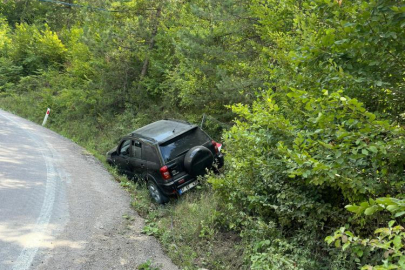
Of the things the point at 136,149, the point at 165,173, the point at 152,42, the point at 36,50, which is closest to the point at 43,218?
the point at 165,173

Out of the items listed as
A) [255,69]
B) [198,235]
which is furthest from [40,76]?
[198,235]

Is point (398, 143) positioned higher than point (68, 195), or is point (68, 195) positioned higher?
point (398, 143)

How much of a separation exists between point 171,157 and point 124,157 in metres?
2.29

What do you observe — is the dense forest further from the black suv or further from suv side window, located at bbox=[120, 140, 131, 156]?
suv side window, located at bbox=[120, 140, 131, 156]

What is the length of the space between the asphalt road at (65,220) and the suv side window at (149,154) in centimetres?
108

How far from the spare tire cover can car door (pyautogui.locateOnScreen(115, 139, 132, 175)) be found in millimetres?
2408

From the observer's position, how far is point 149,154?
29.5 feet

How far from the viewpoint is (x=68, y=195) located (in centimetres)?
777

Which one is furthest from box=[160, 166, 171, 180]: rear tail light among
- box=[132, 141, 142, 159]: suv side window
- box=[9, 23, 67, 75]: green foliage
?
box=[9, 23, 67, 75]: green foliage

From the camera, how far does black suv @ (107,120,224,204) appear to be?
332 inches

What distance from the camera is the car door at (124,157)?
1008 centimetres

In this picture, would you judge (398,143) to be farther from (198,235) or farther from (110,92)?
(110,92)

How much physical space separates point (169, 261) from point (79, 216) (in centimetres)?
229

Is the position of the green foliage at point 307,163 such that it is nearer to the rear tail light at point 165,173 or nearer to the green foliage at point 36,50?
the rear tail light at point 165,173
